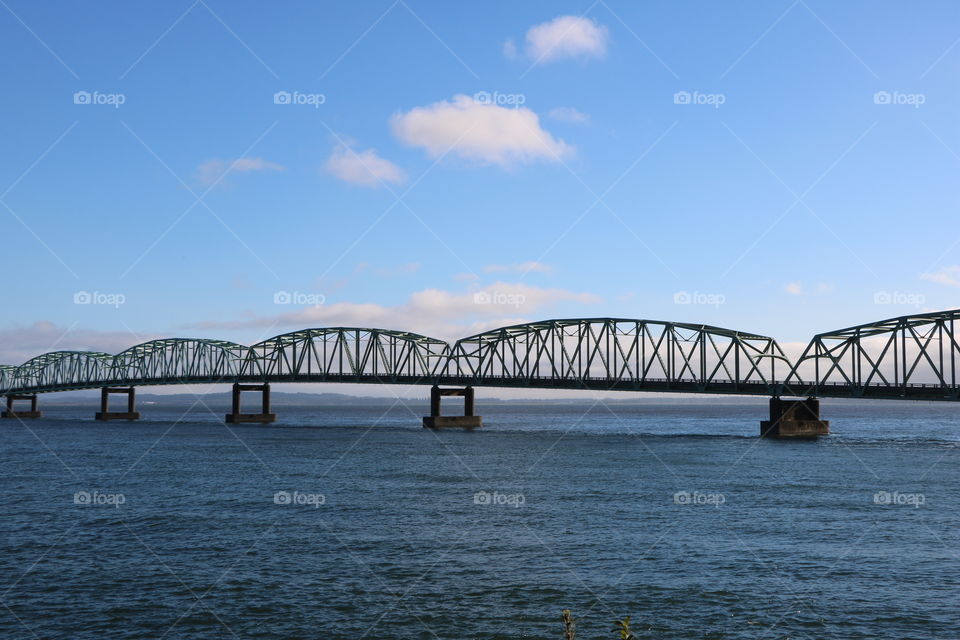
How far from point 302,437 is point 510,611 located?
106903 mm

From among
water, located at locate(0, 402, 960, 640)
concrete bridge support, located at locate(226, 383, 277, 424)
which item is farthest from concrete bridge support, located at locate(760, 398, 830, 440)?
concrete bridge support, located at locate(226, 383, 277, 424)

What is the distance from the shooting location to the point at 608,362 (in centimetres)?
14750

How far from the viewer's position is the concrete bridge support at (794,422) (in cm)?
12769

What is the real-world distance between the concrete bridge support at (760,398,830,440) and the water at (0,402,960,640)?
5670 cm

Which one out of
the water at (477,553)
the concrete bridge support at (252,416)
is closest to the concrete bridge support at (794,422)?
the water at (477,553)

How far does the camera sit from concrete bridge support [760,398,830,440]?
128m

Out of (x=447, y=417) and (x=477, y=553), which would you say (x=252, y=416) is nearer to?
(x=447, y=417)

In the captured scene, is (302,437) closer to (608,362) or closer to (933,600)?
(608,362)

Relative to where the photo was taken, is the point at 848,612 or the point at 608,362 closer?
the point at 848,612

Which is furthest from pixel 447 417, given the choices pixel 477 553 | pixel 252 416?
pixel 477 553

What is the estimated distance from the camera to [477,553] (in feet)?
119

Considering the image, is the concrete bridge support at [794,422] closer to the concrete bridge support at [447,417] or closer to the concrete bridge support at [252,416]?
the concrete bridge support at [447,417]

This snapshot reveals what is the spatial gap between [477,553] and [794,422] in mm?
104854

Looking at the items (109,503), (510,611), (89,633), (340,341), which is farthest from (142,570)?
(340,341)
